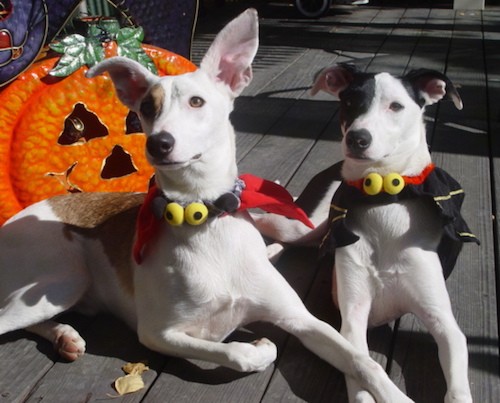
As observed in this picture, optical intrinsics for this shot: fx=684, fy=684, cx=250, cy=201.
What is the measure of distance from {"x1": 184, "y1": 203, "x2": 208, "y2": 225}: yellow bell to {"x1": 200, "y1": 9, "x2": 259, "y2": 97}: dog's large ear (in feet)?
1.68

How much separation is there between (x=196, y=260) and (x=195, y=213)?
19 centimetres

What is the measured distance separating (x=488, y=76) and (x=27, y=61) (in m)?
4.91

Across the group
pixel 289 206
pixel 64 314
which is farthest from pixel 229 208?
pixel 64 314

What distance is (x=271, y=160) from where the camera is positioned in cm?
472

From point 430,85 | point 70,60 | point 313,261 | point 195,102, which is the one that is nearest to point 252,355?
point 195,102

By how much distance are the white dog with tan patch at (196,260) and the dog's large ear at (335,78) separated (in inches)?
13.5

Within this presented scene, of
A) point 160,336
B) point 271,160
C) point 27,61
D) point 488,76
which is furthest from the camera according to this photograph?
point 488,76

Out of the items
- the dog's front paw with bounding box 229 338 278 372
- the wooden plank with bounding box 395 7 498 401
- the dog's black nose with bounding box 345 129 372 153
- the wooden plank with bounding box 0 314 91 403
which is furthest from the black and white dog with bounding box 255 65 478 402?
the wooden plank with bounding box 0 314 91 403

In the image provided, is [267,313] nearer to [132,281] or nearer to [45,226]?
[132,281]

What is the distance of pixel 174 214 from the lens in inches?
97.7

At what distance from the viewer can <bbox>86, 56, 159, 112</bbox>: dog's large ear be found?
2.56m

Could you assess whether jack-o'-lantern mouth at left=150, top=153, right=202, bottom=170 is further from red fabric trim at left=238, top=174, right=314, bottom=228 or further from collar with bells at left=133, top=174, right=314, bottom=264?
red fabric trim at left=238, top=174, right=314, bottom=228

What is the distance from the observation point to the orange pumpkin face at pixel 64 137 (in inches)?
139

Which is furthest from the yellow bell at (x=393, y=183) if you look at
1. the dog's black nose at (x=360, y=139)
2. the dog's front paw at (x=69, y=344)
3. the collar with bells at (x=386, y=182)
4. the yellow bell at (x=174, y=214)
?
the dog's front paw at (x=69, y=344)
